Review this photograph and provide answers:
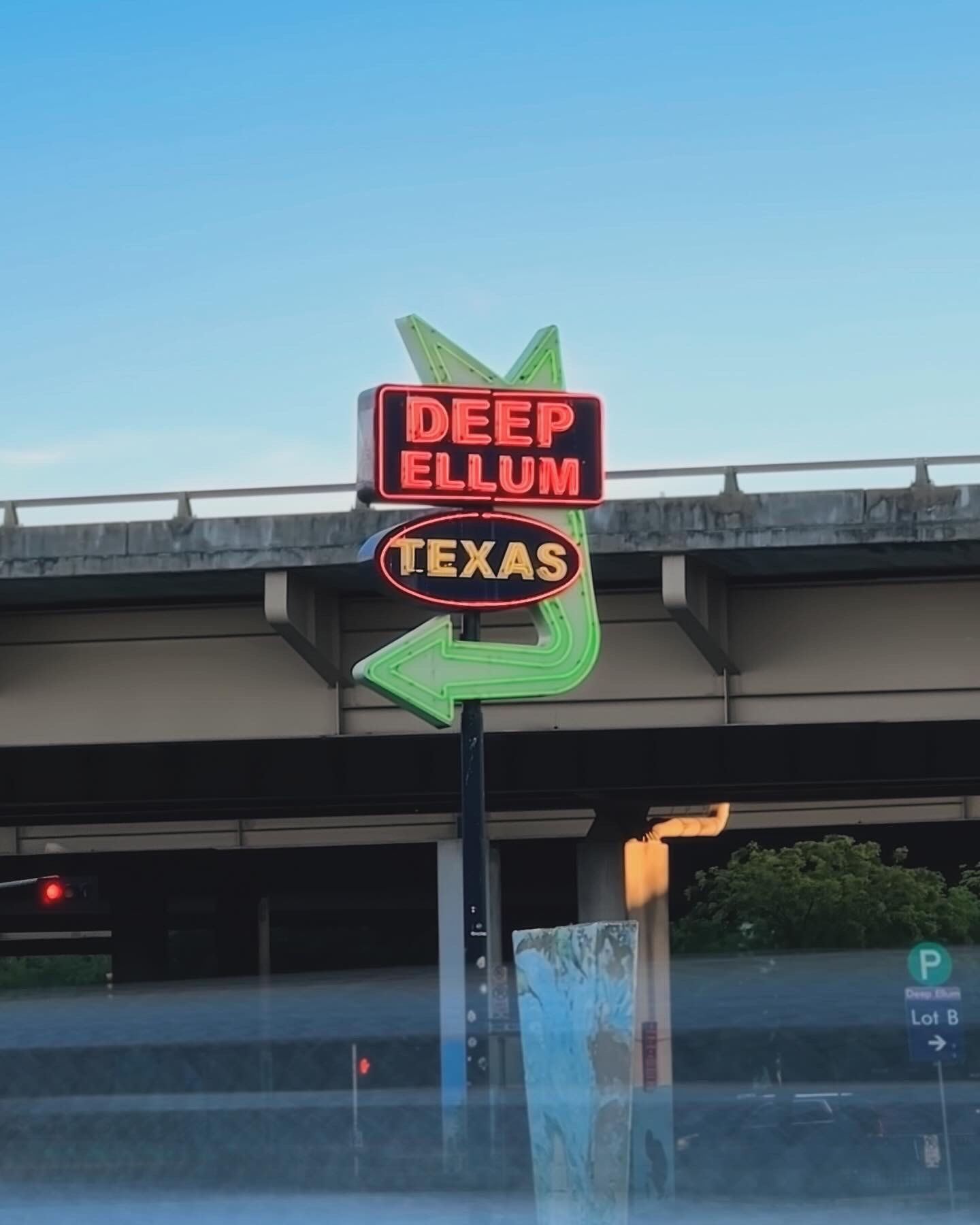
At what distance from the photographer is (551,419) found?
17859mm

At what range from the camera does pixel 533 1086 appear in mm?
10359

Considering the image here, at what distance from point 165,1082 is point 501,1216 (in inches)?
76.9

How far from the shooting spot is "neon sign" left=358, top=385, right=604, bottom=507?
17266mm

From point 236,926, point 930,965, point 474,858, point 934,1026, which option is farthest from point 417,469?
point 236,926

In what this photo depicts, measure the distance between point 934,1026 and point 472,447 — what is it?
29.5 feet

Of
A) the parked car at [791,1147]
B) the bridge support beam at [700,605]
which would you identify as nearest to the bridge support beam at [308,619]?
the bridge support beam at [700,605]

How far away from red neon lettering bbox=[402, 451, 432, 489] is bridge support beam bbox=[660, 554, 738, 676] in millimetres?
7720

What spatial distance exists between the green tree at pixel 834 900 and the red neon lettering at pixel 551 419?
24.7 meters

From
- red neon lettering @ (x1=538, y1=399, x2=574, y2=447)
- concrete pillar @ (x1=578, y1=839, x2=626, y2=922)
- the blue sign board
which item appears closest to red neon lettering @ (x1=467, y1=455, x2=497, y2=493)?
red neon lettering @ (x1=538, y1=399, x2=574, y2=447)

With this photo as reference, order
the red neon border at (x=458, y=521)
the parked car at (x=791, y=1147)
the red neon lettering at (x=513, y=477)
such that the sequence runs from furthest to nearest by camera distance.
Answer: the red neon lettering at (x=513, y=477) < the red neon border at (x=458, y=521) < the parked car at (x=791, y=1147)

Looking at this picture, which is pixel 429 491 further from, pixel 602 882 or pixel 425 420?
pixel 602 882

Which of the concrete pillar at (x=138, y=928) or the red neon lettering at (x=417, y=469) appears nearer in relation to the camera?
the red neon lettering at (x=417, y=469)

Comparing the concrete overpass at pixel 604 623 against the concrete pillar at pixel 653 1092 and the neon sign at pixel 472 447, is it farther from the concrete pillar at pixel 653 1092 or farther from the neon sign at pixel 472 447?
the concrete pillar at pixel 653 1092

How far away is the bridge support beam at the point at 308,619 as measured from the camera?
82.5 ft
